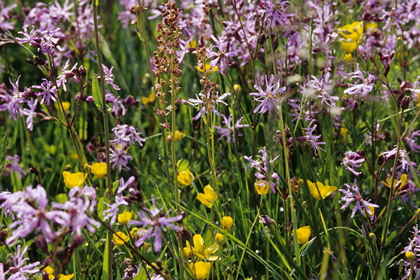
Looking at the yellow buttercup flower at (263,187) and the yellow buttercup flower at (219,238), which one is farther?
the yellow buttercup flower at (263,187)

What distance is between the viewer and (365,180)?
2891 millimetres

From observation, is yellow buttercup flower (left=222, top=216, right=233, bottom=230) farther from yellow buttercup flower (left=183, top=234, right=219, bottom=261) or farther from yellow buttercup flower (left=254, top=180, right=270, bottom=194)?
yellow buttercup flower (left=254, top=180, right=270, bottom=194)

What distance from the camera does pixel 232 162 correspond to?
8.96ft

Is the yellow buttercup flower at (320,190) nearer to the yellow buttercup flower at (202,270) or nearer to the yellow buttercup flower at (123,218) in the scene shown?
the yellow buttercup flower at (202,270)

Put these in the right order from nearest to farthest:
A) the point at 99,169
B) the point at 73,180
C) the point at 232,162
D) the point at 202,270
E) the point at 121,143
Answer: the point at 202,270 < the point at 73,180 < the point at 99,169 < the point at 232,162 < the point at 121,143

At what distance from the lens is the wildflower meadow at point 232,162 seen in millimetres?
1844

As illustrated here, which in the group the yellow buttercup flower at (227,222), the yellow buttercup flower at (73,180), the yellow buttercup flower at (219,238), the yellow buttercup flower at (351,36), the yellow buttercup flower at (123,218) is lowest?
the yellow buttercup flower at (219,238)

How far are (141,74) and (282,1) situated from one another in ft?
7.13

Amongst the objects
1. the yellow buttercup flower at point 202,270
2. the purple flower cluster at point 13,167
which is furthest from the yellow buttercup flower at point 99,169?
the purple flower cluster at point 13,167

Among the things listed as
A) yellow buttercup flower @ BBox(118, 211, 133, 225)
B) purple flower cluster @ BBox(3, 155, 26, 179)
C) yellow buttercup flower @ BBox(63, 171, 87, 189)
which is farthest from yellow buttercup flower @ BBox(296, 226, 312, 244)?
purple flower cluster @ BBox(3, 155, 26, 179)

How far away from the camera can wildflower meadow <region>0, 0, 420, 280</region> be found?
1.84m

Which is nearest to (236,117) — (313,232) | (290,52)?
(290,52)

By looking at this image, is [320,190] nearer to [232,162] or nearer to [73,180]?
[232,162]

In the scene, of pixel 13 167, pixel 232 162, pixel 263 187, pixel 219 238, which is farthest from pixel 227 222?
pixel 13 167
